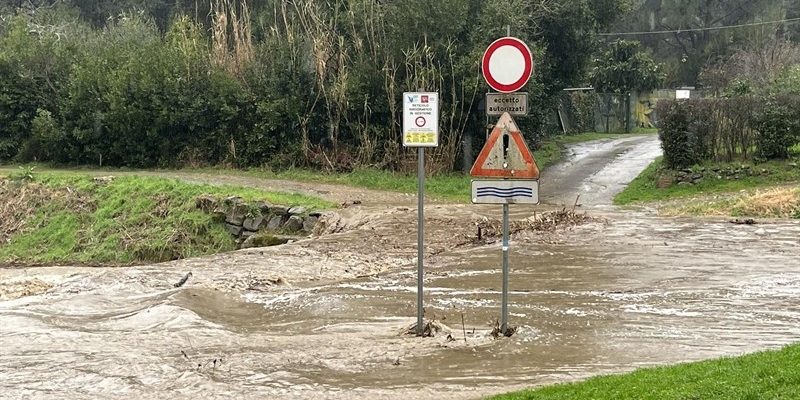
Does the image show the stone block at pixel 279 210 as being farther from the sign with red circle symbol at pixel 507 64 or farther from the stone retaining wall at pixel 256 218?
the sign with red circle symbol at pixel 507 64

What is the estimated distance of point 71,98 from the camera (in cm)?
2628

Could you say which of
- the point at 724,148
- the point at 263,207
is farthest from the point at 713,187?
the point at 263,207

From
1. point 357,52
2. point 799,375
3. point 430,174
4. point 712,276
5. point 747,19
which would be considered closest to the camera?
point 799,375

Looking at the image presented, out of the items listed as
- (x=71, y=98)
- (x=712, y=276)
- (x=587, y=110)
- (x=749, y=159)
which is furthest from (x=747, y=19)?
(x=712, y=276)

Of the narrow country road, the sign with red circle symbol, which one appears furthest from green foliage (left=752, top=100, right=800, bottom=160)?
the sign with red circle symbol

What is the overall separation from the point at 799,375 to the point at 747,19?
4864 cm

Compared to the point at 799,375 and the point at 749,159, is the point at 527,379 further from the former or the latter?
the point at 749,159

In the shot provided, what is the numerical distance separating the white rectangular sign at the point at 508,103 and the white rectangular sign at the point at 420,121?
0.50 m

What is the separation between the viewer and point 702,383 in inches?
204

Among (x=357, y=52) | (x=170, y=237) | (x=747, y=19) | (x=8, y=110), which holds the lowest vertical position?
(x=170, y=237)

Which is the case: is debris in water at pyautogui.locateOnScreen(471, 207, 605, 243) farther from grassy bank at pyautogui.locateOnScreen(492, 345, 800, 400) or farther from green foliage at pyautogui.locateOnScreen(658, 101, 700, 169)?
grassy bank at pyautogui.locateOnScreen(492, 345, 800, 400)

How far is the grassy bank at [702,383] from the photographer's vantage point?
4930 millimetres

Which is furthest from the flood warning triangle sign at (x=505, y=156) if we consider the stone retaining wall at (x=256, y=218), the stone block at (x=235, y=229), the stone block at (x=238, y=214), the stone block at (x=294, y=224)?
the stone block at (x=235, y=229)

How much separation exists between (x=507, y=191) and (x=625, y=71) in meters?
36.9
